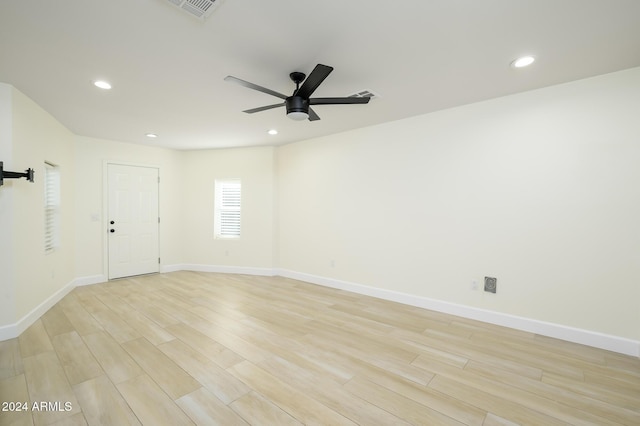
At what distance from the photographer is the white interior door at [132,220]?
16.3ft

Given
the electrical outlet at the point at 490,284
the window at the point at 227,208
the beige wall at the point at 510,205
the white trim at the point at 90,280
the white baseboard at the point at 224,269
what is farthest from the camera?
the window at the point at 227,208

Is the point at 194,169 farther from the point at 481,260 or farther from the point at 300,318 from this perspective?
the point at 481,260

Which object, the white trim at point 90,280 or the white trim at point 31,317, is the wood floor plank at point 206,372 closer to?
the white trim at point 31,317

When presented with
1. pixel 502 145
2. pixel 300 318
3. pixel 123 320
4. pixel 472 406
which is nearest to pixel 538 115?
pixel 502 145

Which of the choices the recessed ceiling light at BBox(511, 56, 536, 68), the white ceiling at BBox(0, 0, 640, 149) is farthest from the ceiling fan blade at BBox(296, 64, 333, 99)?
the recessed ceiling light at BBox(511, 56, 536, 68)

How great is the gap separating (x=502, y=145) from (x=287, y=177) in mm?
3552

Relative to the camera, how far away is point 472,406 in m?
1.83

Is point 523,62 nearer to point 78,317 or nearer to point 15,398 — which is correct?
point 15,398

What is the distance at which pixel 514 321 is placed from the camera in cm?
306

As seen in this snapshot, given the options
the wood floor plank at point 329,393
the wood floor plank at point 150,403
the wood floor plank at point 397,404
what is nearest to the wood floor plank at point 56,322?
the wood floor plank at point 150,403

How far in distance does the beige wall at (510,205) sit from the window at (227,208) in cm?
230

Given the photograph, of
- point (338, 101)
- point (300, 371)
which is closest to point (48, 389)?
point (300, 371)

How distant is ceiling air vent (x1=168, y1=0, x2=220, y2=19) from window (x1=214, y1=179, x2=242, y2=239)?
163 inches

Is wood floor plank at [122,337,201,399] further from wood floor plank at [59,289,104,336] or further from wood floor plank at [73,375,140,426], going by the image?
wood floor plank at [59,289,104,336]
